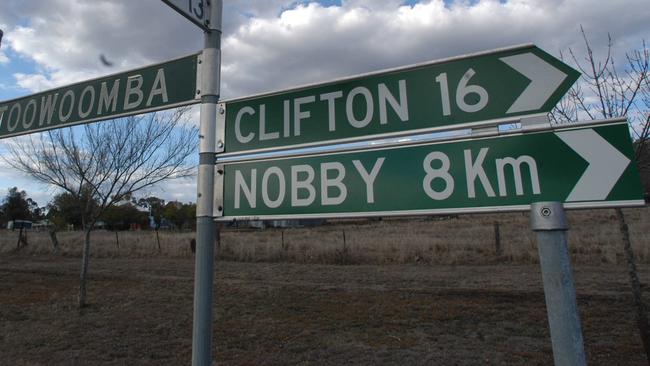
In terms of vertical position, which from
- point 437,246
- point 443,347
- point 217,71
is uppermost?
point 217,71

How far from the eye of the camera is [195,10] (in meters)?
2.16

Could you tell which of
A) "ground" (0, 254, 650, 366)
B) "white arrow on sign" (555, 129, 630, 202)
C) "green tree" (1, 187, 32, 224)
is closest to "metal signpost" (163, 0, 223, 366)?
"white arrow on sign" (555, 129, 630, 202)

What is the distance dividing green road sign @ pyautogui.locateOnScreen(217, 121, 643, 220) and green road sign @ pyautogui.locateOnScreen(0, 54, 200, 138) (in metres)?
0.68

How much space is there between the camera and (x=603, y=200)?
1.34m

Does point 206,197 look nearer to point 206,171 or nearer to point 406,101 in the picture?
point 206,171

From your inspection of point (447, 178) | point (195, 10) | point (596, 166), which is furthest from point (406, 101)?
point (195, 10)

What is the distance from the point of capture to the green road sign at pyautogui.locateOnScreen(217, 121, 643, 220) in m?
1.37

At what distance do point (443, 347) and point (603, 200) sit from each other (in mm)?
4582

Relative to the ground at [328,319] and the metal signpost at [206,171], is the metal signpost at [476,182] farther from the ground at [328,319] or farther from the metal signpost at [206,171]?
the ground at [328,319]

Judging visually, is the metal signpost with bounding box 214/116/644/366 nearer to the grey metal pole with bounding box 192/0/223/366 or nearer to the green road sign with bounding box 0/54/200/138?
the grey metal pole with bounding box 192/0/223/366

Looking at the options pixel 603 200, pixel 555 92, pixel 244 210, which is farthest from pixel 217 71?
pixel 603 200

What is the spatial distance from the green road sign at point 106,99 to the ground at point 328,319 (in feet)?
11.0

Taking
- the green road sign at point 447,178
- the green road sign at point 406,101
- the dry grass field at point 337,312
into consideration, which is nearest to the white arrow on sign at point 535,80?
the green road sign at point 406,101

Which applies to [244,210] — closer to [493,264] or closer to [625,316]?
[625,316]
